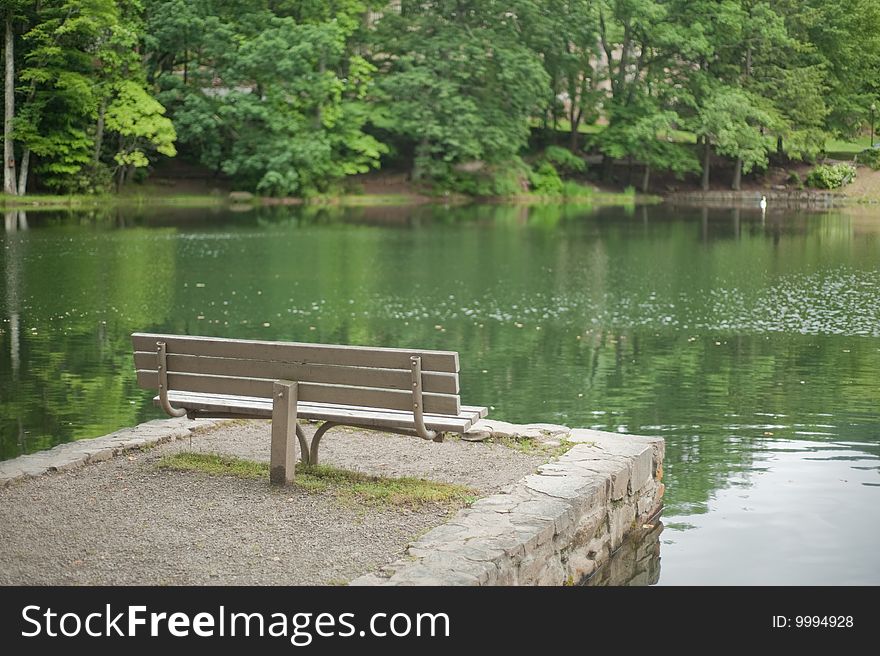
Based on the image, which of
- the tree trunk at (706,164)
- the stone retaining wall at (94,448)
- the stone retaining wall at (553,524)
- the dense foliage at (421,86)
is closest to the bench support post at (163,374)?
the stone retaining wall at (94,448)

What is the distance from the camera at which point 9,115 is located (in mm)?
40125

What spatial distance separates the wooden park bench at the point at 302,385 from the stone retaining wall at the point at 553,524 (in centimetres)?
63

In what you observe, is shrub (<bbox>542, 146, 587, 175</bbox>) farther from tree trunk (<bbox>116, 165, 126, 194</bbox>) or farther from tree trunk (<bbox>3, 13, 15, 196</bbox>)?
tree trunk (<bbox>3, 13, 15, 196</bbox>)

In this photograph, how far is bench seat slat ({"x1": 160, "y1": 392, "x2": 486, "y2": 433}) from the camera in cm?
651

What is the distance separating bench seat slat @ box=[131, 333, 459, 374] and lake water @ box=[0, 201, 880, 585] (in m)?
1.70

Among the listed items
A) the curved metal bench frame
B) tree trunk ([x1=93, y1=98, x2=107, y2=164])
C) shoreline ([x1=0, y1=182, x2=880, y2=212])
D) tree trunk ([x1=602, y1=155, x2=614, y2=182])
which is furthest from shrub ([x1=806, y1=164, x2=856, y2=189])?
the curved metal bench frame

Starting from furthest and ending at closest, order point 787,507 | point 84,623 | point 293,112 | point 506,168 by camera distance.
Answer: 1. point 506,168
2. point 293,112
3. point 787,507
4. point 84,623

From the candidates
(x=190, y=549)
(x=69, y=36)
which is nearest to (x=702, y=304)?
(x=190, y=549)

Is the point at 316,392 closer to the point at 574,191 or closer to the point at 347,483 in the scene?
the point at 347,483

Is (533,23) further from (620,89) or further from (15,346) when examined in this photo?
(15,346)

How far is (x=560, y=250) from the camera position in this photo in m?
27.0

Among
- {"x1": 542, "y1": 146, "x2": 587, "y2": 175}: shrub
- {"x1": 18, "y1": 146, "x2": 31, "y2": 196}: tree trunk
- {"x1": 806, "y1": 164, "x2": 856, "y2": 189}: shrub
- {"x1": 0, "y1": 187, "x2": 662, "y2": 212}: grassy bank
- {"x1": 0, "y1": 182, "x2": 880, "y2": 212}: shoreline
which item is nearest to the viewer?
{"x1": 0, "y1": 187, "x2": 662, "y2": 212}: grassy bank

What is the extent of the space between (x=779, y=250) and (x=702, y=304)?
1040 cm

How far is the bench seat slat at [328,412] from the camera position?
6.51m
